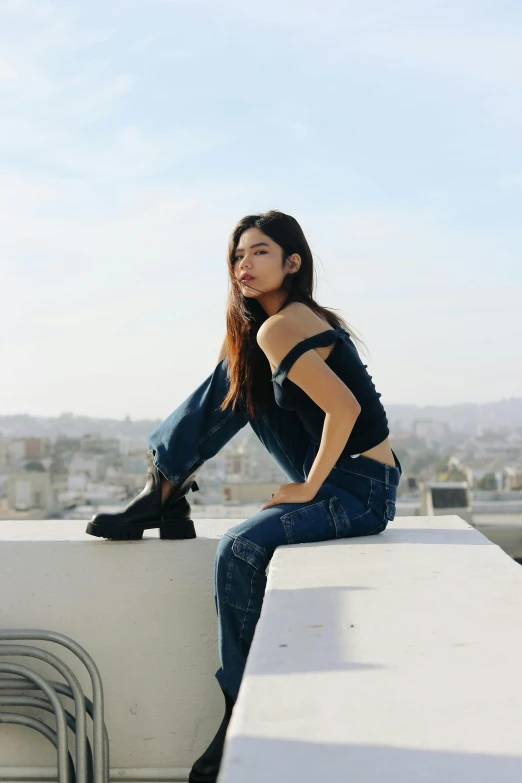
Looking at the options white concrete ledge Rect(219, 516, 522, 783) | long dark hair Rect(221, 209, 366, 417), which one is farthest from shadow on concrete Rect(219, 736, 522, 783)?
long dark hair Rect(221, 209, 366, 417)

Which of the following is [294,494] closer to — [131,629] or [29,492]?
[131,629]

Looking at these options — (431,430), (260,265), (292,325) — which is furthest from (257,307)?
(431,430)

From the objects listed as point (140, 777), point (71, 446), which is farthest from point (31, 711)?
point (71, 446)

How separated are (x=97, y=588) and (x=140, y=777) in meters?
0.46

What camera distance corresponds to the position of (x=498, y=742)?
0.79m

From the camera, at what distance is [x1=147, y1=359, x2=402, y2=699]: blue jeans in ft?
6.13

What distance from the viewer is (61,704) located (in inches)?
79.9

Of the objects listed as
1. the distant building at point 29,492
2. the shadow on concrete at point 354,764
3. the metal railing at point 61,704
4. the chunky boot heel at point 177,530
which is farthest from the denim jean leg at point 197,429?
the distant building at point 29,492

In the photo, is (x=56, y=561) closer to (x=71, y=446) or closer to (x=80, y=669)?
(x=80, y=669)

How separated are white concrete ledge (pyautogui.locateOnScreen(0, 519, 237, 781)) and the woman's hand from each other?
14.8 inches

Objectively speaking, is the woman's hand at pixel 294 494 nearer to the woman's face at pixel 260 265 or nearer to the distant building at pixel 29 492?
the woman's face at pixel 260 265

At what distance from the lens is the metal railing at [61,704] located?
2039 mm

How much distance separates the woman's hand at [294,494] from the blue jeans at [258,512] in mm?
12

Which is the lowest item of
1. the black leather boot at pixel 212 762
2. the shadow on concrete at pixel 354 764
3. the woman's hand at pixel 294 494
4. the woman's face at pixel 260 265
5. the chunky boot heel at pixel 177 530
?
the black leather boot at pixel 212 762
